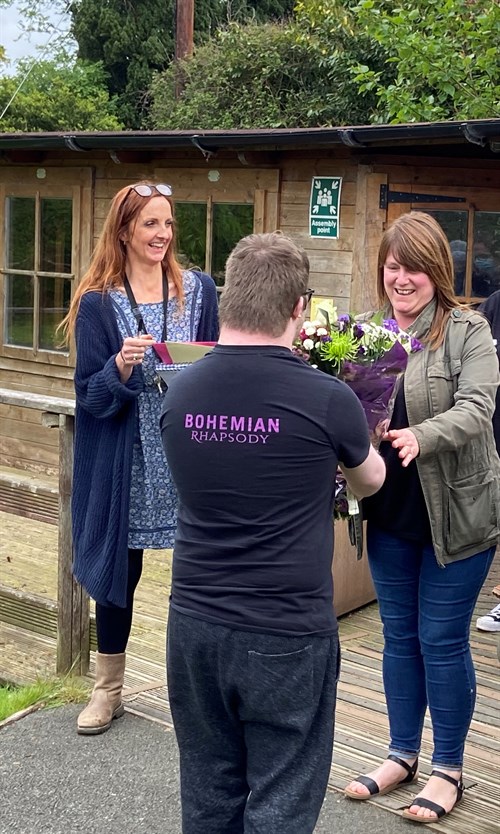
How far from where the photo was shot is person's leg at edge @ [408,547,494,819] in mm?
3414

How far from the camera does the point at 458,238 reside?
7621 millimetres

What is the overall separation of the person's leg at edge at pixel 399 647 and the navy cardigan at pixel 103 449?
0.89 m

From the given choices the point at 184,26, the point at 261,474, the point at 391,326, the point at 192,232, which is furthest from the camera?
the point at 184,26

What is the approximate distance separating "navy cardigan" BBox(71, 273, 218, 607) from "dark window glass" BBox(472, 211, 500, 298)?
13.8 ft

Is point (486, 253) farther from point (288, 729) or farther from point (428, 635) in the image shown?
point (288, 729)

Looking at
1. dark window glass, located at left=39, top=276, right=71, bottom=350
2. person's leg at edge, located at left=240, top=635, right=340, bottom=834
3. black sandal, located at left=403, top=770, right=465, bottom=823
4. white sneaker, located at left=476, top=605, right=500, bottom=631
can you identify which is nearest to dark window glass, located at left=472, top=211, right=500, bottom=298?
white sneaker, located at left=476, top=605, right=500, bottom=631

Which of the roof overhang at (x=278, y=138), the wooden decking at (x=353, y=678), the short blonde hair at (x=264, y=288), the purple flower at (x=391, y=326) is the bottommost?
the wooden decking at (x=353, y=678)

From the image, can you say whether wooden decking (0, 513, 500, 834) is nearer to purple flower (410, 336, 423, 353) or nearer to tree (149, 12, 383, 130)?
purple flower (410, 336, 423, 353)

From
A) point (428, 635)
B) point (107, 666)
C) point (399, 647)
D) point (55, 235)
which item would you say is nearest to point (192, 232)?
point (55, 235)

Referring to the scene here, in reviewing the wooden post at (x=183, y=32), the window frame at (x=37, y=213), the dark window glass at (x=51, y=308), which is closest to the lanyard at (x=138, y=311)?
the window frame at (x=37, y=213)

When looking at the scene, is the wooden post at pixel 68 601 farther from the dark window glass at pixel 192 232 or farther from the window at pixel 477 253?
the dark window glass at pixel 192 232

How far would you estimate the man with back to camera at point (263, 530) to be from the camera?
8.02ft

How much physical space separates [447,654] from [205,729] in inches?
42.3

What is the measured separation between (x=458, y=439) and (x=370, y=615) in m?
2.88
